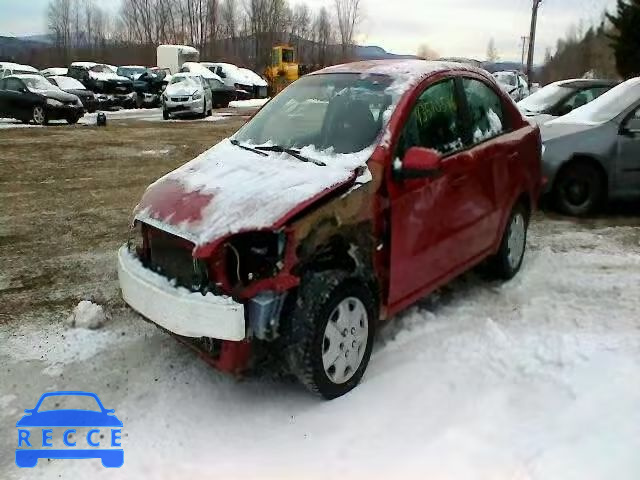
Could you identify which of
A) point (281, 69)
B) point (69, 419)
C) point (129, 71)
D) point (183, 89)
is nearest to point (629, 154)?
point (69, 419)

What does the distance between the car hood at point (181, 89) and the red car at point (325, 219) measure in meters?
18.8

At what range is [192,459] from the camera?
304 cm

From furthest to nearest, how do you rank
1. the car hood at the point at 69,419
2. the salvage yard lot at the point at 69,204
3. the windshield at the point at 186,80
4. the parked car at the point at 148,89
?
the parked car at the point at 148,89 < the windshield at the point at 186,80 < the salvage yard lot at the point at 69,204 < the car hood at the point at 69,419

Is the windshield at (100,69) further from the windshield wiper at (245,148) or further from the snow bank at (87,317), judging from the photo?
the windshield wiper at (245,148)

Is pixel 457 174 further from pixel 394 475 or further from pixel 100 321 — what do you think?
pixel 100 321

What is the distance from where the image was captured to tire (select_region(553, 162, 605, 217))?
23.9 ft

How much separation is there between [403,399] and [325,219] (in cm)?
104

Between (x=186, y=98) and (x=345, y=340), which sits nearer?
(x=345, y=340)

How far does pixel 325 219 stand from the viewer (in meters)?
3.34

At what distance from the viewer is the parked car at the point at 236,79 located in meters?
34.9

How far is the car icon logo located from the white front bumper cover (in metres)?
0.57

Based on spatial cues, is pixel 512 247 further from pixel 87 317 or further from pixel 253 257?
pixel 87 317

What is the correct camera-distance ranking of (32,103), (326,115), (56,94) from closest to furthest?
1. (326,115)
2. (32,103)
3. (56,94)

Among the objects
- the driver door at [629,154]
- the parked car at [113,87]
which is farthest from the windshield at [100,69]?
the driver door at [629,154]
